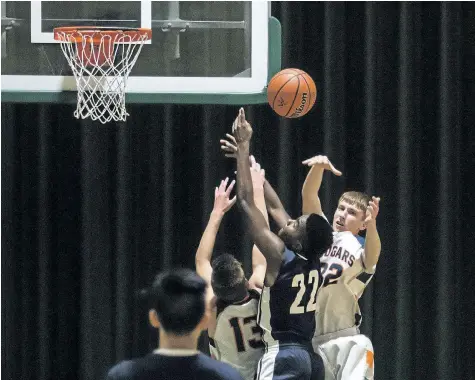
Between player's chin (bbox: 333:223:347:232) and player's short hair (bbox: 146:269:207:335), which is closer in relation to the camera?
player's short hair (bbox: 146:269:207:335)

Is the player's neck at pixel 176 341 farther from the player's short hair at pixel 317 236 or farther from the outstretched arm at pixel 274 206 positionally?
the outstretched arm at pixel 274 206

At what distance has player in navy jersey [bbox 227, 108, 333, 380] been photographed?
4.88 metres

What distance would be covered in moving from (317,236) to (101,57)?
141 cm

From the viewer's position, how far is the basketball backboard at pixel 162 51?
5461mm

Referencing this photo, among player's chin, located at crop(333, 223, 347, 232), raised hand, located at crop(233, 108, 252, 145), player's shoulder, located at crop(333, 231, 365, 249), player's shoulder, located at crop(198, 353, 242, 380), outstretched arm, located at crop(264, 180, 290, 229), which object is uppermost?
raised hand, located at crop(233, 108, 252, 145)

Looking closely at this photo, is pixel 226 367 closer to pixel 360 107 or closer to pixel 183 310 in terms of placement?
pixel 183 310

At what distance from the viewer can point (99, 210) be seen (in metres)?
7.45

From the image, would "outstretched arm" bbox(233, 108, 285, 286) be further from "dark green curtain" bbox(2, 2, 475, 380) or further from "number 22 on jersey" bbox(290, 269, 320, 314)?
"dark green curtain" bbox(2, 2, 475, 380)

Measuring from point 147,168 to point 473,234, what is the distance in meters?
2.24

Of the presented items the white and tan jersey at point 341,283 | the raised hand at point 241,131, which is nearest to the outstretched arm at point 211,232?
the raised hand at point 241,131

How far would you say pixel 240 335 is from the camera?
5.08 m

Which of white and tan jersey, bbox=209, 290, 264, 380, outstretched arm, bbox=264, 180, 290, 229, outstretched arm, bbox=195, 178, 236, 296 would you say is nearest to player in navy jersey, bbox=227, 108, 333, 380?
white and tan jersey, bbox=209, 290, 264, 380

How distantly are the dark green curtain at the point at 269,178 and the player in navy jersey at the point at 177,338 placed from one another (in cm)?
442

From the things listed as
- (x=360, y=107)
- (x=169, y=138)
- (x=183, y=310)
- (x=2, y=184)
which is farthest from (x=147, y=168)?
(x=183, y=310)
